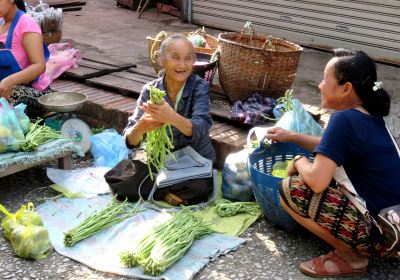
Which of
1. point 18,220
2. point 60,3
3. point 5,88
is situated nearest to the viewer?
point 18,220

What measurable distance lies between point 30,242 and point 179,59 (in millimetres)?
1500

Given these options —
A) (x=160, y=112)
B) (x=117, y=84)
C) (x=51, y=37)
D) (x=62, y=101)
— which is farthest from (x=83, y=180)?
(x=51, y=37)

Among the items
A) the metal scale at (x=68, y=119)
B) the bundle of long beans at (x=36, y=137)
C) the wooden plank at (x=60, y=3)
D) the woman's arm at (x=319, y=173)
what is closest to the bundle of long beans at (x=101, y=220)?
the bundle of long beans at (x=36, y=137)

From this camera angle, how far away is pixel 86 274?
3.22 m

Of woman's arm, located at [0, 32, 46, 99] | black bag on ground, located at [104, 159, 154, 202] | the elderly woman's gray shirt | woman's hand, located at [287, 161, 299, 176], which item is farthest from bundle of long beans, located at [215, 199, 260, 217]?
woman's arm, located at [0, 32, 46, 99]

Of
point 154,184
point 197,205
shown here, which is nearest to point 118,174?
point 154,184

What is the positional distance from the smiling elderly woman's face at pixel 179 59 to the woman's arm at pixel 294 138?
730 mm

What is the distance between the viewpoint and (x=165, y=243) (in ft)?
10.8

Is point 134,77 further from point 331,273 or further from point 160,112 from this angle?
point 331,273

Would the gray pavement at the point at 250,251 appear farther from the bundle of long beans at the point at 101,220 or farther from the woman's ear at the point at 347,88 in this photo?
the woman's ear at the point at 347,88

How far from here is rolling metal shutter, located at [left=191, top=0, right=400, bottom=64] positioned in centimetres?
707

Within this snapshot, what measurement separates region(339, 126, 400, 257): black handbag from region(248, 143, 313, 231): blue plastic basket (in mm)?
508

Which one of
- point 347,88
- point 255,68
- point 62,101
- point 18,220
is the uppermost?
point 347,88

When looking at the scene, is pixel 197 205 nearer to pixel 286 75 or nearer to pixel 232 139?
pixel 232 139
